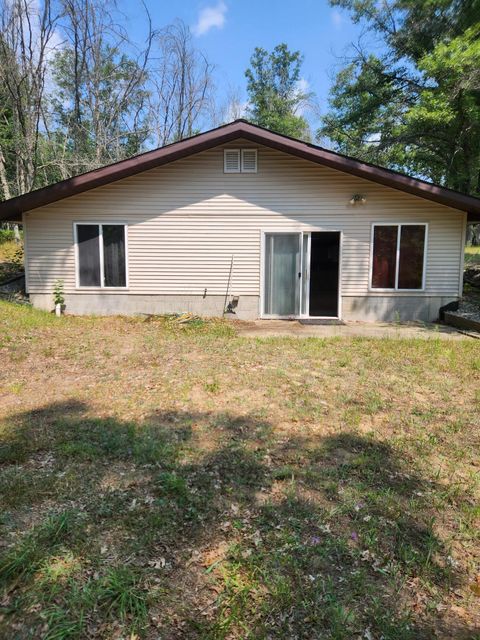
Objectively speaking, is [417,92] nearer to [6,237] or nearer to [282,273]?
[282,273]

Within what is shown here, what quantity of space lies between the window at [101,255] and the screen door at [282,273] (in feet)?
11.0

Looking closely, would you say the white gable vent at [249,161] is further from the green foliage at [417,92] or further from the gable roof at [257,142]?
the green foliage at [417,92]

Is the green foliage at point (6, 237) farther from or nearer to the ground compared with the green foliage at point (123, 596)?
farther from the ground

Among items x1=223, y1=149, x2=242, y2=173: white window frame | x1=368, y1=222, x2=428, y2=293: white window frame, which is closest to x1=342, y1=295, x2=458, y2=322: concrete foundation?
x1=368, y1=222, x2=428, y2=293: white window frame

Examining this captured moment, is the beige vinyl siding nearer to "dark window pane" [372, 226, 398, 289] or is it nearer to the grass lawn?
"dark window pane" [372, 226, 398, 289]

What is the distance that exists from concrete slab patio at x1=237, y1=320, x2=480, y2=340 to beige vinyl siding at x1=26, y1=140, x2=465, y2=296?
37.3 inches

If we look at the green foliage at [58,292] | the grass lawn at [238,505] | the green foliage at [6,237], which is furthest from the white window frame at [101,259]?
the green foliage at [6,237]

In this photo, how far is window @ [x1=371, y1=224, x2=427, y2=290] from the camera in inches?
Answer: 366

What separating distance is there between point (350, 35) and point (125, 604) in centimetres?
2270

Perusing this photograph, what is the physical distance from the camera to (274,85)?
3519cm

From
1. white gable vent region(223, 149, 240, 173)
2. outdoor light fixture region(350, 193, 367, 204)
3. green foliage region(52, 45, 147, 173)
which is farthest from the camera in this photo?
green foliage region(52, 45, 147, 173)

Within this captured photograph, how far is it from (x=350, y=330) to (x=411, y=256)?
2456mm

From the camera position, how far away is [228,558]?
2.21m

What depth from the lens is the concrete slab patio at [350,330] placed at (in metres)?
7.84
